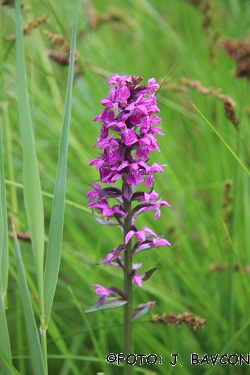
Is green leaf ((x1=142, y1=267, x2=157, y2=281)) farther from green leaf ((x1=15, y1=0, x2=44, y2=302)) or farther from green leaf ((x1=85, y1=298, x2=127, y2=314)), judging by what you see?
green leaf ((x1=15, y1=0, x2=44, y2=302))

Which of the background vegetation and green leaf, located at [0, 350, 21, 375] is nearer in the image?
green leaf, located at [0, 350, 21, 375]

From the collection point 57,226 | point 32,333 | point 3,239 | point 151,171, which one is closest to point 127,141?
point 151,171

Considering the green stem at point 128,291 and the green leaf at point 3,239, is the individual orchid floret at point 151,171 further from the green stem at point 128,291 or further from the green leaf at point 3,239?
the green leaf at point 3,239

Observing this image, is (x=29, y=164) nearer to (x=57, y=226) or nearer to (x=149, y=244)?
(x=57, y=226)

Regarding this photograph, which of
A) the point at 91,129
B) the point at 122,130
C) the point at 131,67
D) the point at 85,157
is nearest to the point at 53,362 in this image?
the point at 85,157

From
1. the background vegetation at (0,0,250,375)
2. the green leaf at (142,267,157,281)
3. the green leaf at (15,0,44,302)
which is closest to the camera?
the green leaf at (15,0,44,302)

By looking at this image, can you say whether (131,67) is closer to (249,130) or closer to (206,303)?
(249,130)

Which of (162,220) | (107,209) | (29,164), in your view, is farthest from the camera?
(162,220)

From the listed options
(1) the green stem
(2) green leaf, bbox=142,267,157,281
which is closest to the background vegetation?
(1) the green stem

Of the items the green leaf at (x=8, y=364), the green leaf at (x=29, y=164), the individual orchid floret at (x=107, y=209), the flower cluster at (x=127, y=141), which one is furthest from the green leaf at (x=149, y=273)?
the green leaf at (x=8, y=364)
